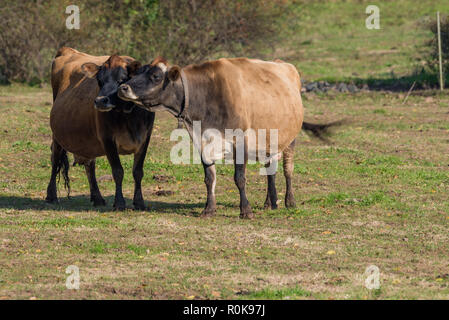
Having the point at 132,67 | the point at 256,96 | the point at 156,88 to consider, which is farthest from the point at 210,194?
the point at 132,67

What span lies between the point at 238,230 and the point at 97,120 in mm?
2280

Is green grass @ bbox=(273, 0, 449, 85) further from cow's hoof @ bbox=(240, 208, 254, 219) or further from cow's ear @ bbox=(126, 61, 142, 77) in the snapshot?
cow's ear @ bbox=(126, 61, 142, 77)

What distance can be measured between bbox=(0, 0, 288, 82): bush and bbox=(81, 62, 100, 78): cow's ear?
12374mm

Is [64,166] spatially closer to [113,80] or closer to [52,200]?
[52,200]

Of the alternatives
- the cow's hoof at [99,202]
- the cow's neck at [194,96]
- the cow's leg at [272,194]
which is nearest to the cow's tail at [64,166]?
the cow's hoof at [99,202]

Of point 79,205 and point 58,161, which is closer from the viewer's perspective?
point 79,205

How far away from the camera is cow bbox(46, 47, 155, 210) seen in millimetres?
9742

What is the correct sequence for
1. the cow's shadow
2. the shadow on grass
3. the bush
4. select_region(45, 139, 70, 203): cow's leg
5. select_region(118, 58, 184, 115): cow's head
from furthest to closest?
the bush
the shadow on grass
select_region(45, 139, 70, 203): cow's leg
the cow's shadow
select_region(118, 58, 184, 115): cow's head

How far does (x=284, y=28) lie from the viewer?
79.6ft

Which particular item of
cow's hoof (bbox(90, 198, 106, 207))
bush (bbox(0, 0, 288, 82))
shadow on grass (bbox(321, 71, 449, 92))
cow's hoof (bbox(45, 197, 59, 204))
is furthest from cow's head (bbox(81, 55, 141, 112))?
shadow on grass (bbox(321, 71, 449, 92))

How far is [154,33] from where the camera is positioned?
23000 mm

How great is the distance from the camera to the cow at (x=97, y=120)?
9.74m

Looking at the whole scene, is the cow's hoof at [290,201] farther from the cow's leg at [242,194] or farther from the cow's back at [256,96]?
the cow's leg at [242,194]

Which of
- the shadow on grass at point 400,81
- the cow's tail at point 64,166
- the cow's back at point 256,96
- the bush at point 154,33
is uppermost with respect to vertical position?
the bush at point 154,33
